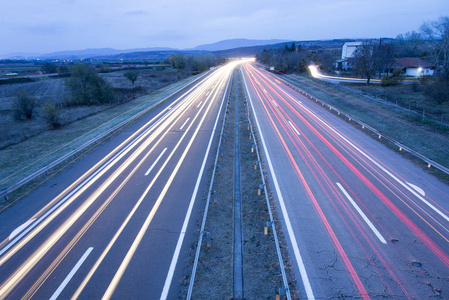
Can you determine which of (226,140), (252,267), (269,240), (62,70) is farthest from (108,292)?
(62,70)

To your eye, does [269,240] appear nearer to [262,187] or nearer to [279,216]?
[279,216]

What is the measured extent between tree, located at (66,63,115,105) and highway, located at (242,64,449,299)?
32.9 m

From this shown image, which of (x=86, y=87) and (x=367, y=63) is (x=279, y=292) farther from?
(x=367, y=63)

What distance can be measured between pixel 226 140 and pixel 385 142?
469 inches

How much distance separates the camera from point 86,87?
40.2 m

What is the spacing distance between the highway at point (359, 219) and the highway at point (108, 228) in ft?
13.6

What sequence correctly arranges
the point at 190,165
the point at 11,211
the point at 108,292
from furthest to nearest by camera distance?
the point at 190,165, the point at 11,211, the point at 108,292

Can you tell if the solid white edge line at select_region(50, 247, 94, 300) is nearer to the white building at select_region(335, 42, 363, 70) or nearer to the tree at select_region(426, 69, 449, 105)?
the tree at select_region(426, 69, 449, 105)

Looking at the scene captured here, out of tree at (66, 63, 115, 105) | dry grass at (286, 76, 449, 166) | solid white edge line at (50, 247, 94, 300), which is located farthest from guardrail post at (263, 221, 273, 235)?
tree at (66, 63, 115, 105)

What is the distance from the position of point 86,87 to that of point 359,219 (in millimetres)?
42472

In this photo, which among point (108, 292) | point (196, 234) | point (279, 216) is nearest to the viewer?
point (108, 292)

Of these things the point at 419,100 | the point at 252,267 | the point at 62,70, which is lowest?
the point at 252,267

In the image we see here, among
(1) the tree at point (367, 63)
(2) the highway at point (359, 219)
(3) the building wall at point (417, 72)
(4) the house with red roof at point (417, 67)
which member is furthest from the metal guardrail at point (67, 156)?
(3) the building wall at point (417, 72)

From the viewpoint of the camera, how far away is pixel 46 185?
45.4 feet
